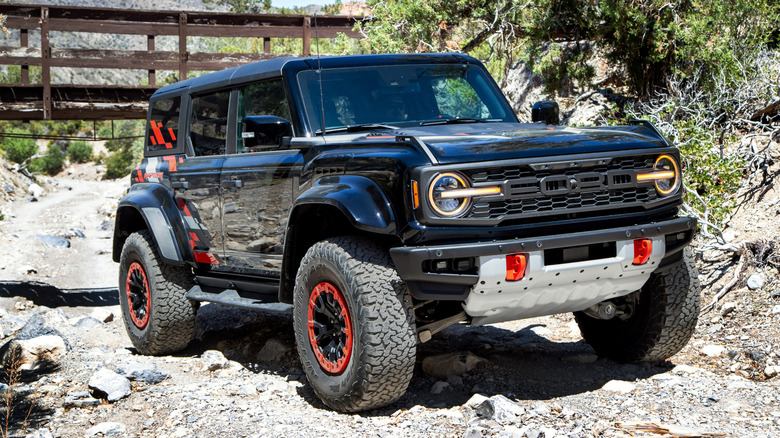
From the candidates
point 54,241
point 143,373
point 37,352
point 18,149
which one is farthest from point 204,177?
point 18,149

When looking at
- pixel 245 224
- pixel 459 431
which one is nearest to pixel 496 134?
pixel 459 431

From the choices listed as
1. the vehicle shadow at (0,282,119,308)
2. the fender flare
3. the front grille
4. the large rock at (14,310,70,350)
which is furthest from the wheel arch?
the vehicle shadow at (0,282,119,308)

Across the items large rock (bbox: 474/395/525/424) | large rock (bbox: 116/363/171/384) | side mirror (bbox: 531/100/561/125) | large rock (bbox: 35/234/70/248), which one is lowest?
large rock (bbox: 35/234/70/248)

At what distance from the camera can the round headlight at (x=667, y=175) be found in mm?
4268

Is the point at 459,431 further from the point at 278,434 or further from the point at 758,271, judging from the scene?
the point at 758,271

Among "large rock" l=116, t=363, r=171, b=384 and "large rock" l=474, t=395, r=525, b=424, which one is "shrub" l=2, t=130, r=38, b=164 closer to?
"large rock" l=116, t=363, r=171, b=384

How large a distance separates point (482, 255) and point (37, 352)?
12.1 feet

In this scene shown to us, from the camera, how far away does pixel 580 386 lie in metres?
4.78

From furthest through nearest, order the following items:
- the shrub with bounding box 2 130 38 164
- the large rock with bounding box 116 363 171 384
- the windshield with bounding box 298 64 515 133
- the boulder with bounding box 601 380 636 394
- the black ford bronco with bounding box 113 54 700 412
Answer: the shrub with bounding box 2 130 38 164 → the large rock with bounding box 116 363 171 384 → the windshield with bounding box 298 64 515 133 → the boulder with bounding box 601 380 636 394 → the black ford bronco with bounding box 113 54 700 412

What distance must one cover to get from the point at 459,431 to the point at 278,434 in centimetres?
91

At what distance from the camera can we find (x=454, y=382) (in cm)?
490

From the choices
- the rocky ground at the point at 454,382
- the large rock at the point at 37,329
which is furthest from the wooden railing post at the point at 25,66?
the large rock at the point at 37,329

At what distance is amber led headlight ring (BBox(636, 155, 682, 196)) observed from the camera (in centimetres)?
424

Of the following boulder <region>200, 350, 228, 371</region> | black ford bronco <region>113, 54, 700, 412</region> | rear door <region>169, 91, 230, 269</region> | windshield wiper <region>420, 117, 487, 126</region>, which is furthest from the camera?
boulder <region>200, 350, 228, 371</region>
